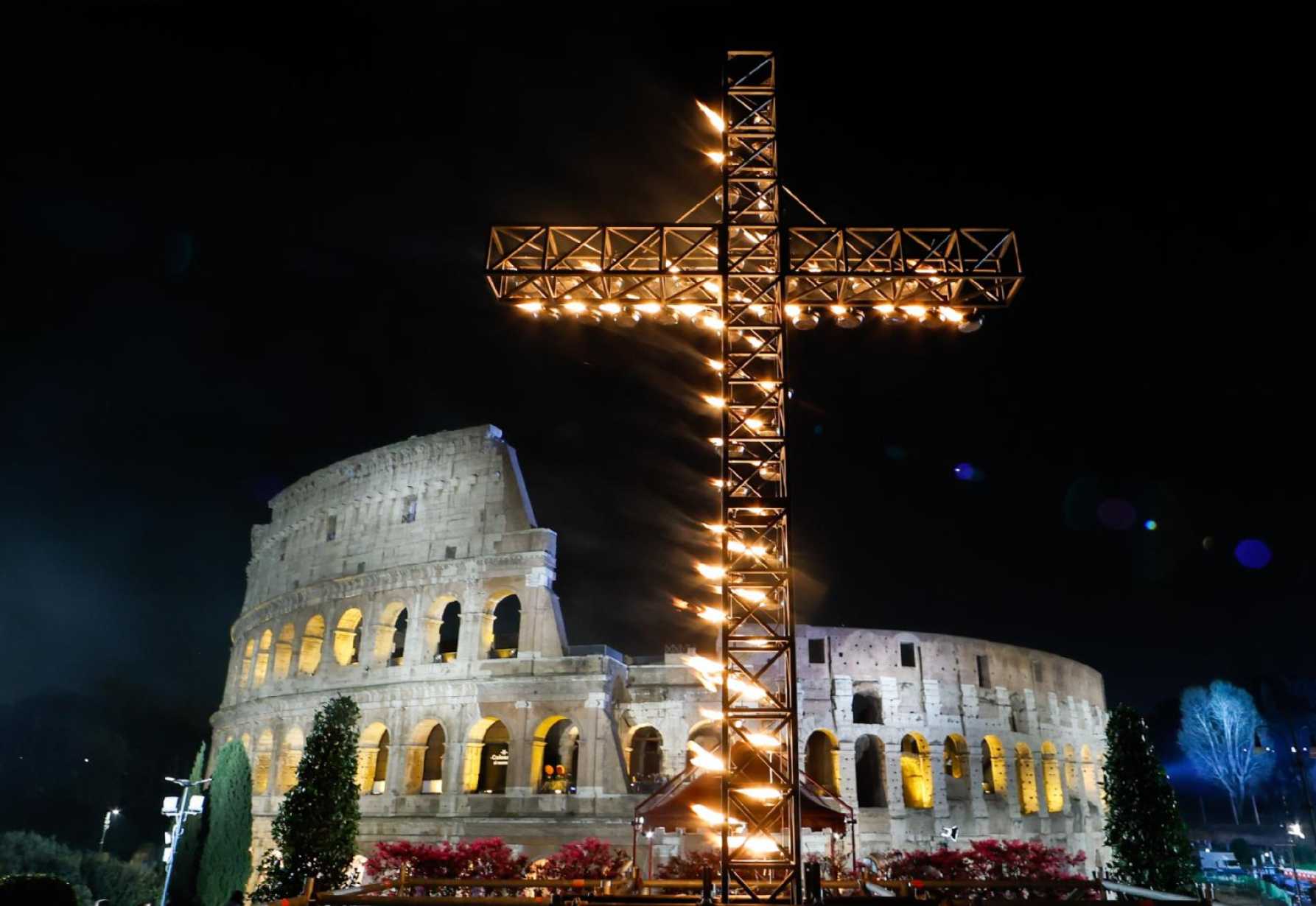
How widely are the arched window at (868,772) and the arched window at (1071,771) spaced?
380 inches

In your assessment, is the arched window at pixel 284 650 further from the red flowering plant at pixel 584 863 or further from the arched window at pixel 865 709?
the arched window at pixel 865 709

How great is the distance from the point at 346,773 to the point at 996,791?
26030mm

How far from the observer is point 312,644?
35656 mm

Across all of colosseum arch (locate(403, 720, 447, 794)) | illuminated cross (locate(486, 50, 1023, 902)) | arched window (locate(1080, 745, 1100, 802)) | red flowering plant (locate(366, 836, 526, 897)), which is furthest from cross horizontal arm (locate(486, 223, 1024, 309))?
arched window (locate(1080, 745, 1100, 802))

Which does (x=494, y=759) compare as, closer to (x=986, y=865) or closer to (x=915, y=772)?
(x=915, y=772)

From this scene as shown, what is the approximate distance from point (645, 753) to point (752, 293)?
25.9 meters

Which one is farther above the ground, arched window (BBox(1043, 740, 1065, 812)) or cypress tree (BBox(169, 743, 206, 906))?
arched window (BBox(1043, 740, 1065, 812))

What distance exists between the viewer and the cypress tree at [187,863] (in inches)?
1144

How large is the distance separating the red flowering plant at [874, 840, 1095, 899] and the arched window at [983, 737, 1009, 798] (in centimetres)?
956

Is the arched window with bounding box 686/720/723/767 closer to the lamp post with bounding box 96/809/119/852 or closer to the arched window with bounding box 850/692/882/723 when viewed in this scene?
the arched window with bounding box 850/692/882/723

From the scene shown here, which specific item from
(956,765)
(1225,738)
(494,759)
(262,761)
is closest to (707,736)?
(494,759)

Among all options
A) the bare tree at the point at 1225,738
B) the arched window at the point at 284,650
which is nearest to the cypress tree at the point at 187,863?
the arched window at the point at 284,650

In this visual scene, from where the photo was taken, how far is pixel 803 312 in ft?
53.8

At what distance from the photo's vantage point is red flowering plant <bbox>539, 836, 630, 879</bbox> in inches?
797
